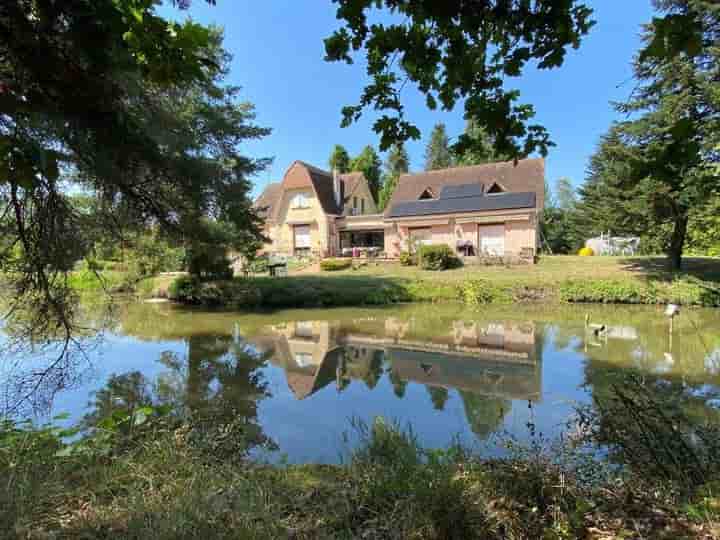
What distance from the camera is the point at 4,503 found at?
2.15 m

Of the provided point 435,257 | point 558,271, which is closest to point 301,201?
point 435,257

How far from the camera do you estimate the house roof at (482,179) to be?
72.8 ft

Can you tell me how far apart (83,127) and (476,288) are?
14619 millimetres

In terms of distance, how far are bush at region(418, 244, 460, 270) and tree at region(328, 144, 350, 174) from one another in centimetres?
2112

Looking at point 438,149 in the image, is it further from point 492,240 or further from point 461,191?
point 492,240

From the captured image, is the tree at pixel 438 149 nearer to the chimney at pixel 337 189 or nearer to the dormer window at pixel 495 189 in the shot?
the chimney at pixel 337 189

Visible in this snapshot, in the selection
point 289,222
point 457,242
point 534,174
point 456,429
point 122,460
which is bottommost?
point 456,429

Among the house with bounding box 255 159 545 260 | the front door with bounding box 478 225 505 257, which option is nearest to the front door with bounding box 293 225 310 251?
the house with bounding box 255 159 545 260

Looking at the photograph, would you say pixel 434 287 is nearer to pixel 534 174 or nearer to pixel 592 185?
pixel 534 174

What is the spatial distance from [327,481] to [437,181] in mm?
24468

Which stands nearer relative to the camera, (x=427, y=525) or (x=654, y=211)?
(x=427, y=525)

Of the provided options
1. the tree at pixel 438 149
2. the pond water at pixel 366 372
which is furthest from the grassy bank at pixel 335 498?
the tree at pixel 438 149

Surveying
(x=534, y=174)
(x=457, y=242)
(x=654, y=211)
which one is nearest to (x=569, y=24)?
(x=654, y=211)

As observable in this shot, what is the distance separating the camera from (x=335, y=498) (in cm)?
253
